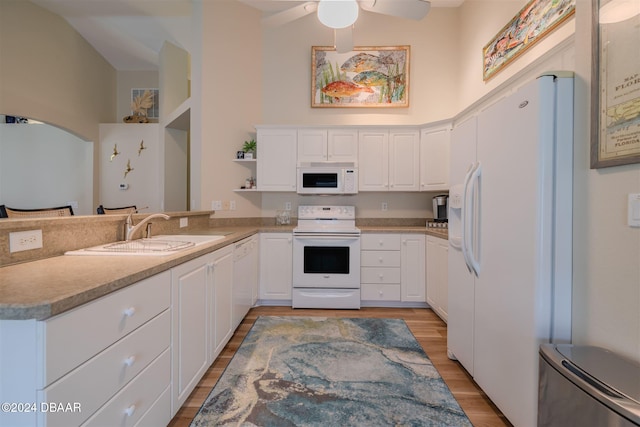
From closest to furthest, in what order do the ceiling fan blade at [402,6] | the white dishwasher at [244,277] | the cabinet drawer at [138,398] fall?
the cabinet drawer at [138,398] < the ceiling fan blade at [402,6] < the white dishwasher at [244,277]

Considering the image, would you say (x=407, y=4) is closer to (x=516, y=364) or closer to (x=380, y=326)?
(x=516, y=364)

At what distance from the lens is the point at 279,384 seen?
1.67 metres

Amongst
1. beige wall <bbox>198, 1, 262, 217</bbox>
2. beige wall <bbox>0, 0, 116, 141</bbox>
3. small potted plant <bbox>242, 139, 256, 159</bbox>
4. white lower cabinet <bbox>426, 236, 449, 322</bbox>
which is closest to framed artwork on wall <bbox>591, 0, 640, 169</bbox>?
white lower cabinet <bbox>426, 236, 449, 322</bbox>

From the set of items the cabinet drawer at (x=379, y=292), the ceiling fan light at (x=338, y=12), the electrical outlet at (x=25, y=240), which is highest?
the ceiling fan light at (x=338, y=12)

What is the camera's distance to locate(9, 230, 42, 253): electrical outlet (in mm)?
1120

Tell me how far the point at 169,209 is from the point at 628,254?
5142mm

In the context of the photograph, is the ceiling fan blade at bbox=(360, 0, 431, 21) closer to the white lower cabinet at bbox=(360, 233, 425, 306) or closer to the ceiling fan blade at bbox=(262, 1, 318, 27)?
the ceiling fan blade at bbox=(262, 1, 318, 27)

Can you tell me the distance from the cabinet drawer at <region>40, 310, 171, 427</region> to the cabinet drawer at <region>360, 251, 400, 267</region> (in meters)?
2.17

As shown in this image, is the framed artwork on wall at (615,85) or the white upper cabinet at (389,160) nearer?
the framed artwork on wall at (615,85)

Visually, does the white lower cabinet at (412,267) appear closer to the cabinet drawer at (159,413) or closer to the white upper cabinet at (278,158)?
the white upper cabinet at (278,158)

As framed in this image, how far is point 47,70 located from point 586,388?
619 centimetres

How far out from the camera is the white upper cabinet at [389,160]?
3248mm

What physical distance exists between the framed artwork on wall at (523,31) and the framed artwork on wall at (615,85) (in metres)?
1.12

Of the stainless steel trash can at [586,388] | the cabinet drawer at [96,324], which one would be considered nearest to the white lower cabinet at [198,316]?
the cabinet drawer at [96,324]
